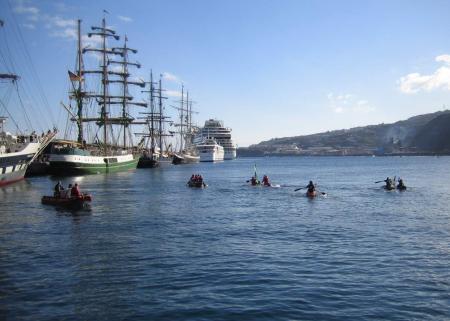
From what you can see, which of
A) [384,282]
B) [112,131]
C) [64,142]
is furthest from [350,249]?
[112,131]

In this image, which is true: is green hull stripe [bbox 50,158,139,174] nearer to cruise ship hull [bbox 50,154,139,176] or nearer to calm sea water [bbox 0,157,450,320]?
cruise ship hull [bbox 50,154,139,176]

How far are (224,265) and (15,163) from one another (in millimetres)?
54532

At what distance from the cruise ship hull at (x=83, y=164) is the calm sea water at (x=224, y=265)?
45.5 m

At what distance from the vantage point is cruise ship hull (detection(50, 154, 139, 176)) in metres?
80.5

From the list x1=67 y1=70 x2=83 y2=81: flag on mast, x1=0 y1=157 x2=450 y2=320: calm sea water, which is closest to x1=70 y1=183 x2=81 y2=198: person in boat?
x1=0 y1=157 x2=450 y2=320: calm sea water

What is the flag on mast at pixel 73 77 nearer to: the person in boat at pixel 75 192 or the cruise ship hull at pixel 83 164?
the cruise ship hull at pixel 83 164

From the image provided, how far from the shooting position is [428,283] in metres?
17.2

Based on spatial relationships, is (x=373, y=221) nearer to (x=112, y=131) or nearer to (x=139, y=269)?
(x=139, y=269)

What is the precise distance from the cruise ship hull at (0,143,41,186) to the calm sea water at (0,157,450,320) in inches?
1107

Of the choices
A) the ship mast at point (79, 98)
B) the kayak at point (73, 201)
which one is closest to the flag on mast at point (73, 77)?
the ship mast at point (79, 98)

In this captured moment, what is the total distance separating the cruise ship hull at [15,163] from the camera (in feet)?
202

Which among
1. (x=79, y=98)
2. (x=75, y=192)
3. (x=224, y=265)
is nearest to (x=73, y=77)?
(x=79, y=98)

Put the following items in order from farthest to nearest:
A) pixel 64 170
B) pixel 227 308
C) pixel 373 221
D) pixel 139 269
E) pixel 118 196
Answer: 1. pixel 64 170
2. pixel 118 196
3. pixel 373 221
4. pixel 139 269
5. pixel 227 308

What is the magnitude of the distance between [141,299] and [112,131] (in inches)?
4183
